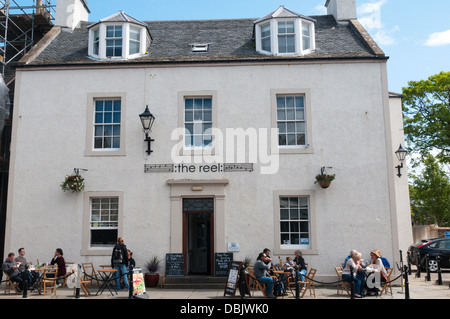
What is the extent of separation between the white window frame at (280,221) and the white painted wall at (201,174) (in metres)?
0.14

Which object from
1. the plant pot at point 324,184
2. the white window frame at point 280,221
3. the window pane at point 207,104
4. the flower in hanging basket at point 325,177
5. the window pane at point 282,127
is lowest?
the white window frame at point 280,221

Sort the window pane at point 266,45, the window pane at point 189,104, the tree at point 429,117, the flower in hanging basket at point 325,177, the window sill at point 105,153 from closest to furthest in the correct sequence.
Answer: the flower in hanging basket at point 325,177 < the window sill at point 105,153 < the window pane at point 189,104 < the window pane at point 266,45 < the tree at point 429,117

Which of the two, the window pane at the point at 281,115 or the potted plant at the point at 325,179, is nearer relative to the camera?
the potted plant at the point at 325,179

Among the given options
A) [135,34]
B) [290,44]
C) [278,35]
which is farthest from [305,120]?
[135,34]

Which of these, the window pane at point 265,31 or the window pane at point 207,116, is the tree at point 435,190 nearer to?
the window pane at point 265,31

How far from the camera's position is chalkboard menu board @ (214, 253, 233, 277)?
1377 centimetres

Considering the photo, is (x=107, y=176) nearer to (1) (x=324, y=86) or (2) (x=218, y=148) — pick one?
(2) (x=218, y=148)

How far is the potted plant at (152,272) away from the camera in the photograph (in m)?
13.6

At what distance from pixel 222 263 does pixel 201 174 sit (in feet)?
9.90

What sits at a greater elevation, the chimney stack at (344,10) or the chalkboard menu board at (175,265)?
the chimney stack at (344,10)

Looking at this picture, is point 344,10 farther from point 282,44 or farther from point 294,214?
point 294,214

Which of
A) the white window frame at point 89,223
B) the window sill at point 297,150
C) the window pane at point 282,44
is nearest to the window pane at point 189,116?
the window sill at point 297,150

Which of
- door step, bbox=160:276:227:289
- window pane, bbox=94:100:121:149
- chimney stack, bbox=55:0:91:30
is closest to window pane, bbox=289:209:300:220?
door step, bbox=160:276:227:289

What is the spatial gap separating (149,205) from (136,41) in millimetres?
6233
